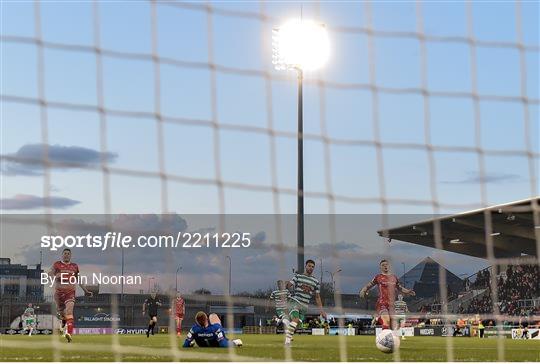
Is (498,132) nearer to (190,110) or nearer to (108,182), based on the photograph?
(190,110)

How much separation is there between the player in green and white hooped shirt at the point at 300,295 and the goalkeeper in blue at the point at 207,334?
885mm

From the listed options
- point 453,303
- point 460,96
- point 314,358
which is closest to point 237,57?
point 460,96

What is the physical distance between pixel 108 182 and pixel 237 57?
2149 mm

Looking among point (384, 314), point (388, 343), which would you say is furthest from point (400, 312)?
point (388, 343)

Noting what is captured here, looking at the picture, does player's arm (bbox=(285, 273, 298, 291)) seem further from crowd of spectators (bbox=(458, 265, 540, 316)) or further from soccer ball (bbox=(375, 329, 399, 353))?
crowd of spectators (bbox=(458, 265, 540, 316))

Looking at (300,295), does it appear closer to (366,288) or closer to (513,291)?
(366,288)

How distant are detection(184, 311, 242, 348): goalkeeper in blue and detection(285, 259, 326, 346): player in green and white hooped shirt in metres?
0.88

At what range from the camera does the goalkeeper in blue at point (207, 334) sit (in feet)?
36.8

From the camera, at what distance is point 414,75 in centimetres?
796

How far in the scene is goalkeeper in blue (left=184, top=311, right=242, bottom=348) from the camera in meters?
11.2

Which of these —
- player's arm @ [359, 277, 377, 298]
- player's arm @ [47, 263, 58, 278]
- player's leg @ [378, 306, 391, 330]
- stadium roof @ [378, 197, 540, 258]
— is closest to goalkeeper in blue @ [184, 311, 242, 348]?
player's arm @ [359, 277, 377, 298]

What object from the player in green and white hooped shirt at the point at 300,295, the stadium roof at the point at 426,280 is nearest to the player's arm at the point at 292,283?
the player in green and white hooped shirt at the point at 300,295

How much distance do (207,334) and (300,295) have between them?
131 centimetres

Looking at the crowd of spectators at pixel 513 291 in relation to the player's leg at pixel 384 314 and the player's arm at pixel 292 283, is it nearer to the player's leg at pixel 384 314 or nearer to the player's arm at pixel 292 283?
the player's leg at pixel 384 314
